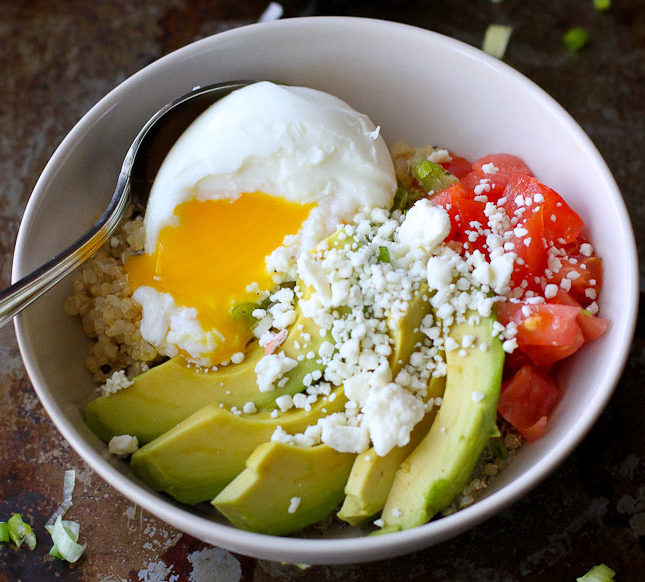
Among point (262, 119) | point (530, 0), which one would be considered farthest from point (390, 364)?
point (530, 0)

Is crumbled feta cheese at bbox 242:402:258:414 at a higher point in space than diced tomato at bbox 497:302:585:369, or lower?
lower

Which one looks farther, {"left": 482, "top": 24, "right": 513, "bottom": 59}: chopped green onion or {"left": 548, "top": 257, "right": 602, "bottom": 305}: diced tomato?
{"left": 482, "top": 24, "right": 513, "bottom": 59}: chopped green onion

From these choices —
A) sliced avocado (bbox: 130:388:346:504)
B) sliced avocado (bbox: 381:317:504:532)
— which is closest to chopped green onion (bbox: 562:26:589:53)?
sliced avocado (bbox: 381:317:504:532)

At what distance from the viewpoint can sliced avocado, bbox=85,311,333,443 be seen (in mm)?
1585

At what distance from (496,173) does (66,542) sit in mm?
1327

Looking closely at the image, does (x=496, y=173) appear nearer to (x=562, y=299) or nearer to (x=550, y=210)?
(x=550, y=210)

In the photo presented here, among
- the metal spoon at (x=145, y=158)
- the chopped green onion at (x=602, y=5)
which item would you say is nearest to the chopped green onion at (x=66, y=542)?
the metal spoon at (x=145, y=158)

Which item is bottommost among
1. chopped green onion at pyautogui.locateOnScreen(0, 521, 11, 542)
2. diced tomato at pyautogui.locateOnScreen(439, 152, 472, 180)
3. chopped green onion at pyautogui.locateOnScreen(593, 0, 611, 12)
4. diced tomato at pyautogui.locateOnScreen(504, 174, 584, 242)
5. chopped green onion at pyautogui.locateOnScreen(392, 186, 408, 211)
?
chopped green onion at pyautogui.locateOnScreen(0, 521, 11, 542)

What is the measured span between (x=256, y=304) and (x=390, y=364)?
340 mm

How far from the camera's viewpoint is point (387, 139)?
2.06 metres

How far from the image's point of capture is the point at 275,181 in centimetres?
174

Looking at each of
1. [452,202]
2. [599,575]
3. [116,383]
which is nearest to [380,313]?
[452,202]

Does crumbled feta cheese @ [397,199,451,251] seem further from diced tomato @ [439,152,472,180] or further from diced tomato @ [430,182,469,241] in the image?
diced tomato @ [439,152,472,180]

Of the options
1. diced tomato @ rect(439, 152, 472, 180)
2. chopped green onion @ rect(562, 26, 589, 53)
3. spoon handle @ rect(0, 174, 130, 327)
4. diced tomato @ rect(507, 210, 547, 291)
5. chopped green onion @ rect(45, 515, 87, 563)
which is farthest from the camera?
chopped green onion @ rect(562, 26, 589, 53)
